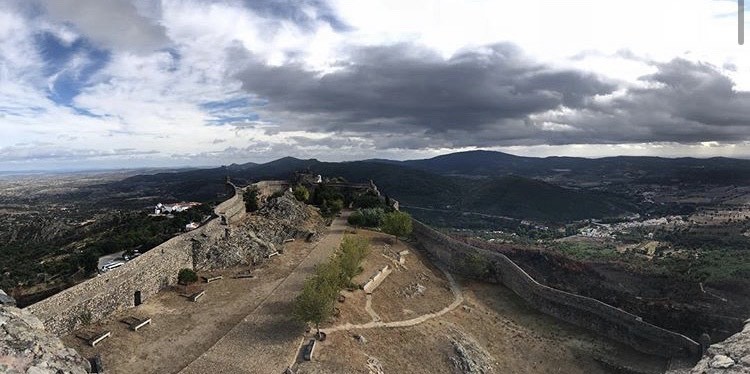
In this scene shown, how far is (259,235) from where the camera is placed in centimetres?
4119

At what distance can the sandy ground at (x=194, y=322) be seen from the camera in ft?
71.8

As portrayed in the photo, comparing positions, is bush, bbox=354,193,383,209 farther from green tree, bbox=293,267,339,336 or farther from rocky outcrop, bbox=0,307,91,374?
rocky outcrop, bbox=0,307,91,374

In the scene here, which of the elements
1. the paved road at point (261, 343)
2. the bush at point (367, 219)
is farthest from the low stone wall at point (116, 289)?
the bush at point (367, 219)

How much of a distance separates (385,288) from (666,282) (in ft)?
177

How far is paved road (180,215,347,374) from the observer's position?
22234 mm

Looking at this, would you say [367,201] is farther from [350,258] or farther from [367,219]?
[350,258]

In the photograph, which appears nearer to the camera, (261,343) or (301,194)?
(261,343)

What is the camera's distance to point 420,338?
30438 millimetres

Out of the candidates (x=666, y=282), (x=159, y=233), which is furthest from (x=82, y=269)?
(x=666, y=282)

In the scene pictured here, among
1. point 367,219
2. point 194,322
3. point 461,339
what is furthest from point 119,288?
point 367,219

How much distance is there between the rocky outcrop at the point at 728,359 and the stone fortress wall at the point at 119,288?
1022 inches

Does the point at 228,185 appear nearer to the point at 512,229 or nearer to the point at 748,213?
the point at 512,229

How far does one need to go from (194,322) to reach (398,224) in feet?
83.6

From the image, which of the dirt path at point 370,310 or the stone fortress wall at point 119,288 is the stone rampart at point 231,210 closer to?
the stone fortress wall at point 119,288
